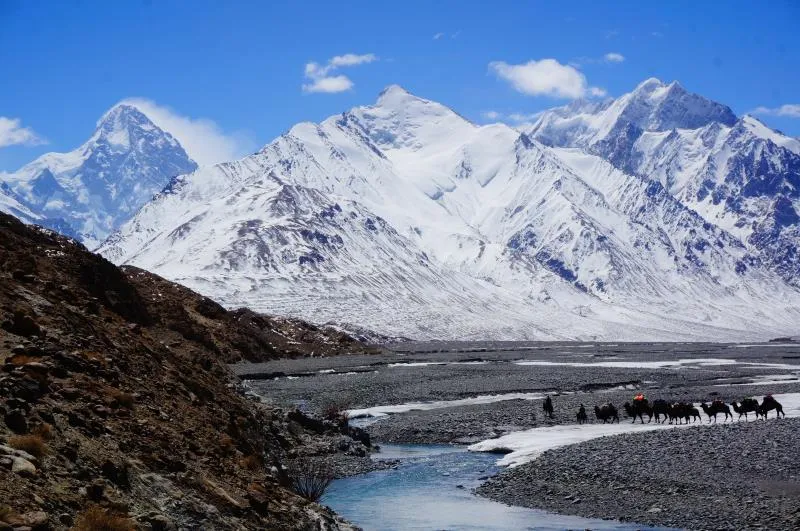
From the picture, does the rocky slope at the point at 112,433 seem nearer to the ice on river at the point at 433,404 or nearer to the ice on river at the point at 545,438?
the ice on river at the point at 545,438

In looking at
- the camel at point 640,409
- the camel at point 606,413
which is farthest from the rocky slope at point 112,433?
the camel at point 640,409

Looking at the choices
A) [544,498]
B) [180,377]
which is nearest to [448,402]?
[544,498]

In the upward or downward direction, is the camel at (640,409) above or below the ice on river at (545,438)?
above

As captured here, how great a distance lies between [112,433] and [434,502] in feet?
51.7

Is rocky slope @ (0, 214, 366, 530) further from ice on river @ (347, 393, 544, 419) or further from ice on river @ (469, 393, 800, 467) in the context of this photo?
ice on river @ (347, 393, 544, 419)

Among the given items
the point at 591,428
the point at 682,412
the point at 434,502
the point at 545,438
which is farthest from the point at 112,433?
the point at 682,412

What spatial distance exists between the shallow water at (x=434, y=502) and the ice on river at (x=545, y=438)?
1282 mm

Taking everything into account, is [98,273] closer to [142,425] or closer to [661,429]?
[661,429]

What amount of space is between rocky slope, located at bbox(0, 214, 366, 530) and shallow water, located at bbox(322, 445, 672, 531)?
11.8 feet

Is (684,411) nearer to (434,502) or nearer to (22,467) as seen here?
(434,502)

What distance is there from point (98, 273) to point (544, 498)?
47.5 meters

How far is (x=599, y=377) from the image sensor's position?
9612cm

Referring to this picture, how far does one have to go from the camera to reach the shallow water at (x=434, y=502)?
94.9ft

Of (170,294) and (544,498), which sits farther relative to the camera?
(170,294)
